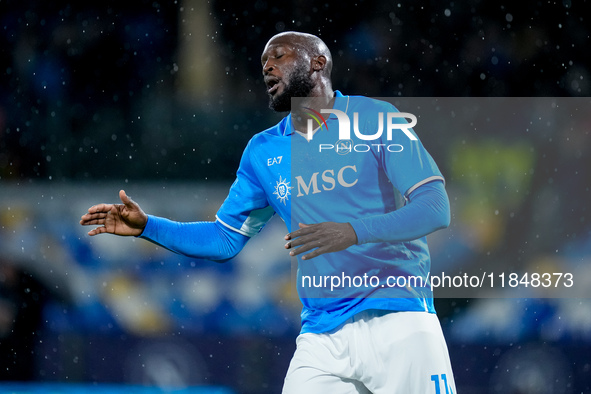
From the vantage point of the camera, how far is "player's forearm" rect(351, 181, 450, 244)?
6.79 ft

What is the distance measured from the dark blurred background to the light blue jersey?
1845mm

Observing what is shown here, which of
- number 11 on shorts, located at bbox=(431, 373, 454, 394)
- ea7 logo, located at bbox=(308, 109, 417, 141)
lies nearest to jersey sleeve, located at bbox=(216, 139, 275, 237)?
ea7 logo, located at bbox=(308, 109, 417, 141)

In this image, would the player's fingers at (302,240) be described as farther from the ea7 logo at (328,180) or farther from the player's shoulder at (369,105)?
the player's shoulder at (369,105)

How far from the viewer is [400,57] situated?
4.50 meters

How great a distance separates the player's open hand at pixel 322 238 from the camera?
6.56ft

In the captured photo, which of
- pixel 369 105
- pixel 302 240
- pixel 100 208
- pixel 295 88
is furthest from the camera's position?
pixel 295 88

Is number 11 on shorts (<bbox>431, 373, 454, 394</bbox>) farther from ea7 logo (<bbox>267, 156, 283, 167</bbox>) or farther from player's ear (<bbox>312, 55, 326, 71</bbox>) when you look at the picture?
player's ear (<bbox>312, 55, 326, 71</bbox>)

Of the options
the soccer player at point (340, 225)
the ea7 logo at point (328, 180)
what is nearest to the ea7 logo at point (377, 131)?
the soccer player at point (340, 225)

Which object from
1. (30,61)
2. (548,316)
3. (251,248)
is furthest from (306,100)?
(30,61)

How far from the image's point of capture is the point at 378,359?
2.09 m

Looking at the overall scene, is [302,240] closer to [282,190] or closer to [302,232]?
[302,232]

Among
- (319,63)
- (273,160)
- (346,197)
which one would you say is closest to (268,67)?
(319,63)

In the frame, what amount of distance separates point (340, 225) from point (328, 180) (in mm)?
306

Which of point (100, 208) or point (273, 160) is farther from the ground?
point (273, 160)
